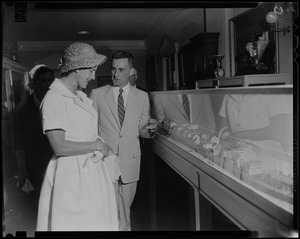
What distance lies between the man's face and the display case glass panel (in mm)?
190

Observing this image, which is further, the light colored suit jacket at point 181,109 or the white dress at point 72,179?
the light colored suit jacket at point 181,109

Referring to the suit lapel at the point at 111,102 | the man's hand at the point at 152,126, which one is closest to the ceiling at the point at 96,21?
the suit lapel at the point at 111,102

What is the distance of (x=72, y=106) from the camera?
1.80 m

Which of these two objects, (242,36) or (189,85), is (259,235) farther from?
(242,36)

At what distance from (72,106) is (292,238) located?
1.22m

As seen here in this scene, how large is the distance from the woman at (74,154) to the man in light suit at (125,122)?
6 centimetres

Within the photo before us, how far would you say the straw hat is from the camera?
184cm

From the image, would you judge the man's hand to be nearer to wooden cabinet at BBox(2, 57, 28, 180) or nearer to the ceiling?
the ceiling

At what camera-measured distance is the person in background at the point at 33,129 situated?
72.1 inches

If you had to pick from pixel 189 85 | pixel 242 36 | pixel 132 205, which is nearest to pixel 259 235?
pixel 132 205

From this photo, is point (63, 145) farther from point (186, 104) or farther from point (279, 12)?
point (279, 12)

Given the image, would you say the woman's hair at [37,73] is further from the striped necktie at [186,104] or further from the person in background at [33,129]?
the striped necktie at [186,104]

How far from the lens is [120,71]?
190cm

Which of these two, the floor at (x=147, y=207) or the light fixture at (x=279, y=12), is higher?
the light fixture at (x=279, y=12)
